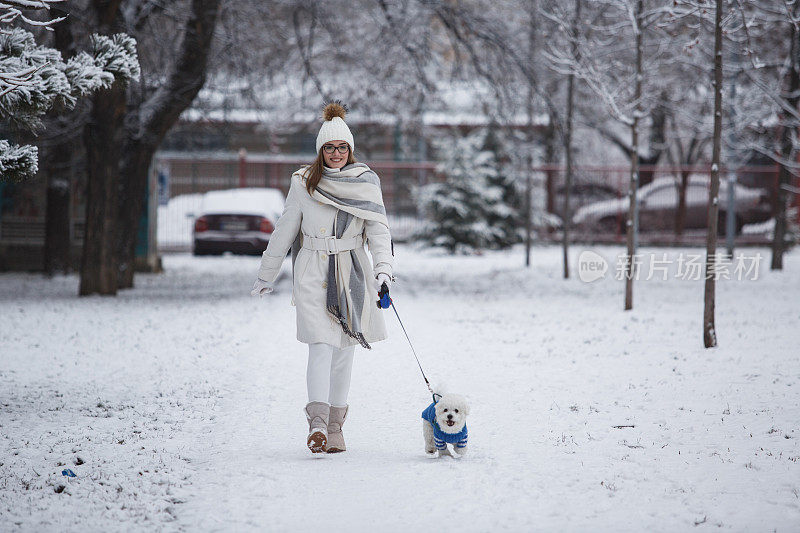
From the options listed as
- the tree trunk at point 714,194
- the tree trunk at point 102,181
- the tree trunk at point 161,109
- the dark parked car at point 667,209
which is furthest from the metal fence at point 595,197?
the tree trunk at point 714,194

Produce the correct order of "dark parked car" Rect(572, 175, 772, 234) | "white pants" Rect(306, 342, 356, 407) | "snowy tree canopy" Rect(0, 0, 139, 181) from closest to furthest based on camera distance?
"white pants" Rect(306, 342, 356, 407)
"snowy tree canopy" Rect(0, 0, 139, 181)
"dark parked car" Rect(572, 175, 772, 234)

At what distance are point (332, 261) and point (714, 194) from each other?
490 cm

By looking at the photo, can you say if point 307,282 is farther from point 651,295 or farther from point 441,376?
point 651,295

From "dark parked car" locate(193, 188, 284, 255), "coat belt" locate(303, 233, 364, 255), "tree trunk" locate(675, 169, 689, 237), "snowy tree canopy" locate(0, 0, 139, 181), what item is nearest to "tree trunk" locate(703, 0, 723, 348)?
"coat belt" locate(303, 233, 364, 255)

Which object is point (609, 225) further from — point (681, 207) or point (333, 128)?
point (333, 128)

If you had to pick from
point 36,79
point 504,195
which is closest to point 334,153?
point 36,79

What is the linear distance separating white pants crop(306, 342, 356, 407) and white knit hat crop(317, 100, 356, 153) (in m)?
1.17

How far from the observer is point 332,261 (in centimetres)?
541

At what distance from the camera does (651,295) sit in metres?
14.2

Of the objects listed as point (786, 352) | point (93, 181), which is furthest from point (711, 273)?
point (93, 181)

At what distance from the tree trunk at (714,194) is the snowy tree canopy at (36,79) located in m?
5.21

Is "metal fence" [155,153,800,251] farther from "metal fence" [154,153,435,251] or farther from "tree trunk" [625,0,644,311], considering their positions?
"tree trunk" [625,0,644,311]

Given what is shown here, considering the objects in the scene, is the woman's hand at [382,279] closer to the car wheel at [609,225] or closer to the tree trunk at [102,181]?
the tree trunk at [102,181]

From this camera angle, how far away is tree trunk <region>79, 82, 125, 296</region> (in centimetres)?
1291
